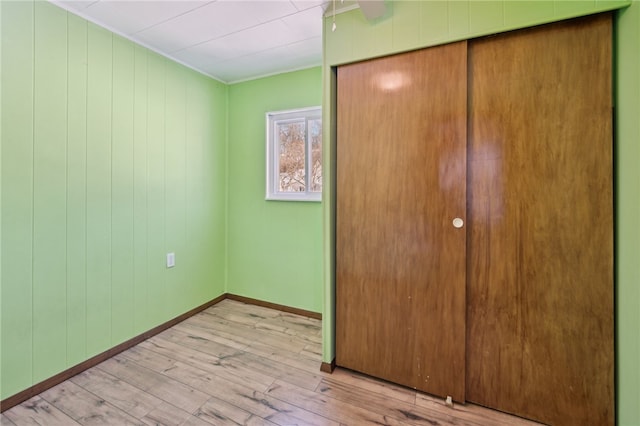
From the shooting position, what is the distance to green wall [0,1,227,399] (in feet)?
4.92

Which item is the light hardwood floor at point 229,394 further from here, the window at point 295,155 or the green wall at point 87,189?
the window at point 295,155

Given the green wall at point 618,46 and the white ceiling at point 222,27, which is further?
the white ceiling at point 222,27

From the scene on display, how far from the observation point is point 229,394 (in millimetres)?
1592

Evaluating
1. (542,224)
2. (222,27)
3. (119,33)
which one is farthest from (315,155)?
(542,224)

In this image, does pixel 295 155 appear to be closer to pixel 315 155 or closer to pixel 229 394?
pixel 315 155

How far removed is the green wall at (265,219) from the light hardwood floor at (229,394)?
0.63 m

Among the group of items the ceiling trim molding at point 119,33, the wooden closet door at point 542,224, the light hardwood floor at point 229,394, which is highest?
the ceiling trim molding at point 119,33

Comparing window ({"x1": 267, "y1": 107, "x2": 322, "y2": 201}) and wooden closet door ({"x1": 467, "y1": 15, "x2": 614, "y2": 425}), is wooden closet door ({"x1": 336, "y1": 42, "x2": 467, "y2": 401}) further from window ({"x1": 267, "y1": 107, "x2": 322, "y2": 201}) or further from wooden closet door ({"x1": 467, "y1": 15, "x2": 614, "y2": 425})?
window ({"x1": 267, "y1": 107, "x2": 322, "y2": 201})

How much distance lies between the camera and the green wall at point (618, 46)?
Result: 117 centimetres

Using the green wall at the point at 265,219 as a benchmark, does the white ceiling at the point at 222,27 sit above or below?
above

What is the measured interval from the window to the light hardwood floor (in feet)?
4.37
